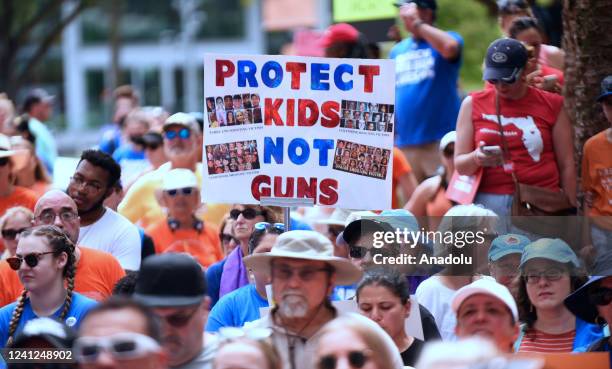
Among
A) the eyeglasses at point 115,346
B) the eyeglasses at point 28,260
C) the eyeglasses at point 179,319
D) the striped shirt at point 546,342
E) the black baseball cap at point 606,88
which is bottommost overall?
the striped shirt at point 546,342

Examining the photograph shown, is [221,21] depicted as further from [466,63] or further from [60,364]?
[60,364]

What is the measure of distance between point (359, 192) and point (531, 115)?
4.32 ft

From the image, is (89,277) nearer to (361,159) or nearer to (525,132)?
(361,159)

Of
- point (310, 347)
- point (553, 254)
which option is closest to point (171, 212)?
point (553, 254)

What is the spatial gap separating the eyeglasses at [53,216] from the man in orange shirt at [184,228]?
1.19 m

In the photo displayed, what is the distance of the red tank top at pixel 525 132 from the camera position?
852 centimetres

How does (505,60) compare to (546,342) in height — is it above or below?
above

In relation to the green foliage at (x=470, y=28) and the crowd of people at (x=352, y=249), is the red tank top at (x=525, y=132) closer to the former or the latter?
the crowd of people at (x=352, y=249)

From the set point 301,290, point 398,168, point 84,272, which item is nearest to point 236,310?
point 84,272

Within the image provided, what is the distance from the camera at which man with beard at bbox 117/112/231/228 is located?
10680 mm

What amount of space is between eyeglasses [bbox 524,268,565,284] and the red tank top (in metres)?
1.56

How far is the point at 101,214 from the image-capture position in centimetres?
909

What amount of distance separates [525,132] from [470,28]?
64.2ft

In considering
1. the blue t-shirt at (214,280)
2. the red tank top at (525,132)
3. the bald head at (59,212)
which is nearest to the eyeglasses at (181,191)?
the bald head at (59,212)
